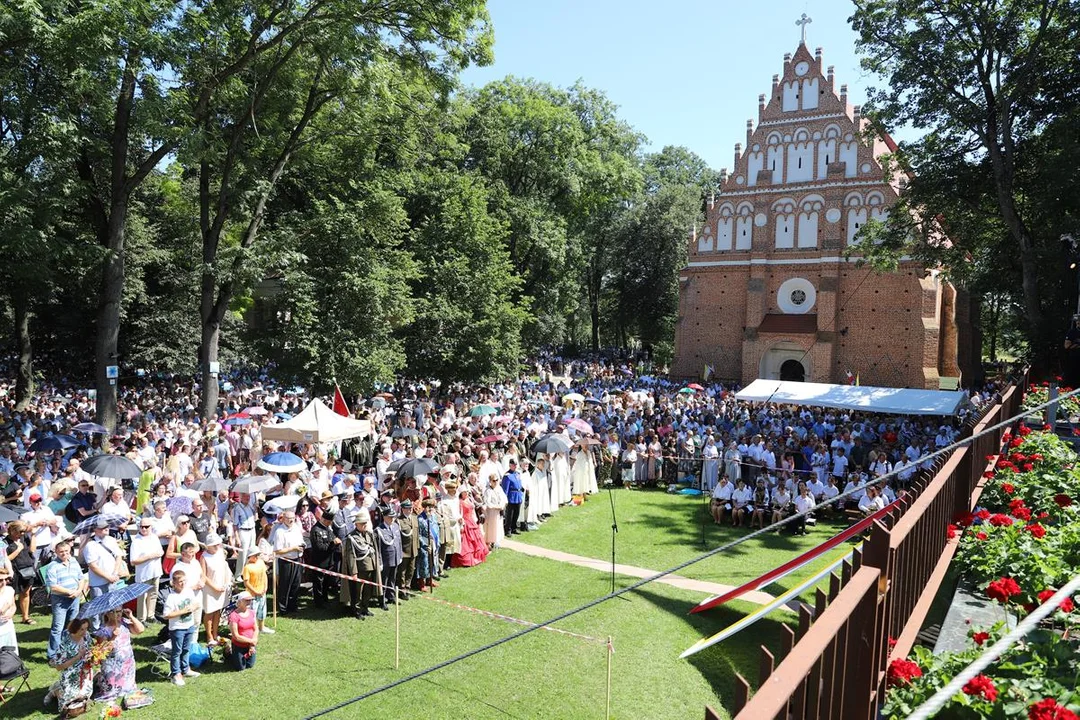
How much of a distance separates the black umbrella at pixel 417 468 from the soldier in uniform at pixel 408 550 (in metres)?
1.99

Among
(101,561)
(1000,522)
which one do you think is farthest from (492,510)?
(1000,522)

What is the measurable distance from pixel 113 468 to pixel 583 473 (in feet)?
36.3

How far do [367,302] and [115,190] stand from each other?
7.63 metres

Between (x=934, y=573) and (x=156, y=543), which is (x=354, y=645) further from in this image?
(x=934, y=573)

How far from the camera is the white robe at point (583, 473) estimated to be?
60.6 feet

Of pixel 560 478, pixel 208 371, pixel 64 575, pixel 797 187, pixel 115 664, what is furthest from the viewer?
pixel 797 187

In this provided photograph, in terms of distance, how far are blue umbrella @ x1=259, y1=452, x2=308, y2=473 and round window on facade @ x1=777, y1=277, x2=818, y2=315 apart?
28.9m

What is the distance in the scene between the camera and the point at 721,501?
16.6 m

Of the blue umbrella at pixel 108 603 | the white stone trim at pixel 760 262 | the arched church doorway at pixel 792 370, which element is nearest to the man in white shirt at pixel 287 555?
the blue umbrella at pixel 108 603

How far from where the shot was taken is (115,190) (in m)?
16.7

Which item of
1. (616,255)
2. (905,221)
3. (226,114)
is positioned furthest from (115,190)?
(616,255)

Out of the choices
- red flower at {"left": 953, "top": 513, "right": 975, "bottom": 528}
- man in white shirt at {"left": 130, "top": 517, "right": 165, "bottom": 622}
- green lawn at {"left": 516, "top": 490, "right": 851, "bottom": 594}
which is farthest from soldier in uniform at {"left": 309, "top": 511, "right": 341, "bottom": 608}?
red flower at {"left": 953, "top": 513, "right": 975, "bottom": 528}

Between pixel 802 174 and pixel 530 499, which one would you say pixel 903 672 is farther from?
pixel 802 174

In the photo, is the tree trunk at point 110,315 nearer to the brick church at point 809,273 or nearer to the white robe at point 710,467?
the white robe at point 710,467
